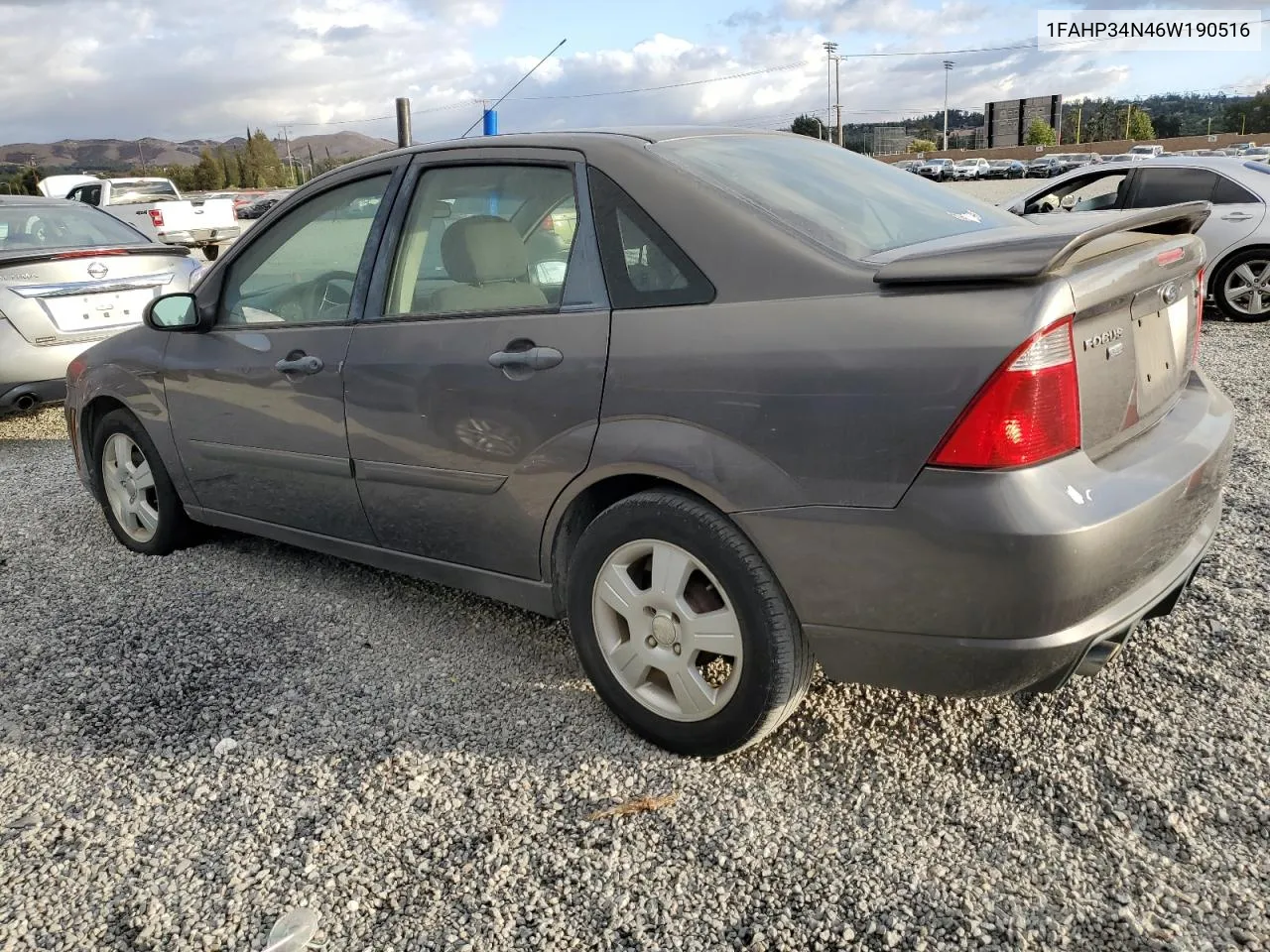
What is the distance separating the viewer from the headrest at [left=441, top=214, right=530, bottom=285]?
9.80ft

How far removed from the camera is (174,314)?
401cm

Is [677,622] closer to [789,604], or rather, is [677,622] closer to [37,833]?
[789,604]

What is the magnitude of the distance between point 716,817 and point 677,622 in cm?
48

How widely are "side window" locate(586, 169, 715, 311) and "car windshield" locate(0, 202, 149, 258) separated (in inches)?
224

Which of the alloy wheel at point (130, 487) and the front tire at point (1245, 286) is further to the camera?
the front tire at point (1245, 286)

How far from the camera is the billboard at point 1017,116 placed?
120m

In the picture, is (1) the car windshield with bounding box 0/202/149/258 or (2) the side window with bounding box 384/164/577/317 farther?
(1) the car windshield with bounding box 0/202/149/258

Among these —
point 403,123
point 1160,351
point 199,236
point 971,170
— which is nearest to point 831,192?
point 1160,351

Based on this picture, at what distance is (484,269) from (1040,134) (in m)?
127

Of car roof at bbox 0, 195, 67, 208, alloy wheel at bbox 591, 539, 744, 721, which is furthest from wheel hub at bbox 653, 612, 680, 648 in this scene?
car roof at bbox 0, 195, 67, 208

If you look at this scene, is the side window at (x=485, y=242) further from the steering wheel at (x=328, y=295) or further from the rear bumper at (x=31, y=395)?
the rear bumper at (x=31, y=395)

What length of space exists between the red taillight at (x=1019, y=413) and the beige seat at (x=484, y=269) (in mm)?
1274

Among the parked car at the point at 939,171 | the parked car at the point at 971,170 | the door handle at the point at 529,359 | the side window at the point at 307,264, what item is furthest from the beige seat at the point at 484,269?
the parked car at the point at 971,170

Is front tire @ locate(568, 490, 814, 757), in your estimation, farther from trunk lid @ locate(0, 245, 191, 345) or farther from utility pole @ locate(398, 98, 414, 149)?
utility pole @ locate(398, 98, 414, 149)
